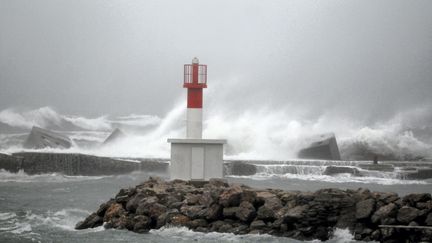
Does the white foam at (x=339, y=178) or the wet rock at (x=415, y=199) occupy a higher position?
the white foam at (x=339, y=178)

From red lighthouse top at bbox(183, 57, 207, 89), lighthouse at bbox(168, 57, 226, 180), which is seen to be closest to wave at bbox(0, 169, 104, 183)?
lighthouse at bbox(168, 57, 226, 180)

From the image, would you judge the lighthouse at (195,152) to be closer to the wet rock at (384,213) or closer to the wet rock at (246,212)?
the wet rock at (246,212)

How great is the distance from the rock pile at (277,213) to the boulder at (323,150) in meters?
14.3

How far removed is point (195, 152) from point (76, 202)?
2.80 meters

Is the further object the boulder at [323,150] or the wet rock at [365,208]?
the boulder at [323,150]

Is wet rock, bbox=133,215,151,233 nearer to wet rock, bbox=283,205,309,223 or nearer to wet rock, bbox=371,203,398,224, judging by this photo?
wet rock, bbox=283,205,309,223

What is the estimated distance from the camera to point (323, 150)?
27234mm

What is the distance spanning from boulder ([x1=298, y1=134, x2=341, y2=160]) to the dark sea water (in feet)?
13.6

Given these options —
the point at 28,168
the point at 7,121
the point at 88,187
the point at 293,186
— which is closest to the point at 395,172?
the point at 293,186

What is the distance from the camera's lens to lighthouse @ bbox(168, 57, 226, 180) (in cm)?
1491

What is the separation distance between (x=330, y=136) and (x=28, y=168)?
10.9 m

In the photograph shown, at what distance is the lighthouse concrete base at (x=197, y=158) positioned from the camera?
14.9 m

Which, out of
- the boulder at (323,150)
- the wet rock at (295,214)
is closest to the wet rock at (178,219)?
the wet rock at (295,214)

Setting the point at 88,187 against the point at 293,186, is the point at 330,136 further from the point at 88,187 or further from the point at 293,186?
the point at 88,187
